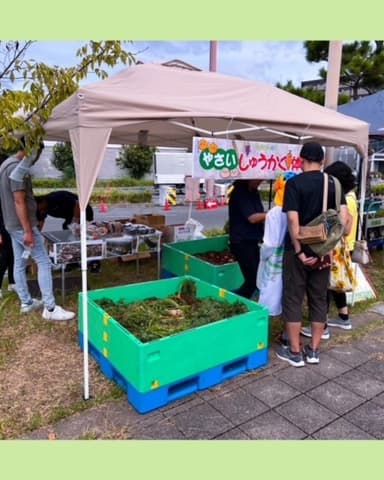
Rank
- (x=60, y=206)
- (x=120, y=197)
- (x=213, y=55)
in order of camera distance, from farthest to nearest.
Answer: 1. (x=120, y=197)
2. (x=213, y=55)
3. (x=60, y=206)

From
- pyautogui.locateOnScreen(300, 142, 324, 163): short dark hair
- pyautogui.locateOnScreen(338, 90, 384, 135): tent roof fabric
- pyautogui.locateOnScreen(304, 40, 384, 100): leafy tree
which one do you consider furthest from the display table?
pyautogui.locateOnScreen(304, 40, 384, 100): leafy tree

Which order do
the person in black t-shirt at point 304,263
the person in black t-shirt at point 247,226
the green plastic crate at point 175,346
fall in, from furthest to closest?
the person in black t-shirt at point 247,226, the person in black t-shirt at point 304,263, the green plastic crate at point 175,346

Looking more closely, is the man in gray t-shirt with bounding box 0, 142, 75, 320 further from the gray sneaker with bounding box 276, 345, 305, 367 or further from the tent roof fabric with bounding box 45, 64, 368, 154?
the gray sneaker with bounding box 276, 345, 305, 367

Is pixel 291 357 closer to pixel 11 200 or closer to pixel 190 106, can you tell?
pixel 190 106

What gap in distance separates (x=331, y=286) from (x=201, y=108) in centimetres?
216

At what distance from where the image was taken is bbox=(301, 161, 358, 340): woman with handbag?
3.55m

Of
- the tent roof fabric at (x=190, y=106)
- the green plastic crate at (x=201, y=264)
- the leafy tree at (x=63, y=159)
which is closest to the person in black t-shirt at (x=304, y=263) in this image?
the tent roof fabric at (x=190, y=106)

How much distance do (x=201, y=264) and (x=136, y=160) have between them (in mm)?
18655

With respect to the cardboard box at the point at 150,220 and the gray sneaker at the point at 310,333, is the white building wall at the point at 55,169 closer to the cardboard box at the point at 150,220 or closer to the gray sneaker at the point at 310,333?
the cardboard box at the point at 150,220

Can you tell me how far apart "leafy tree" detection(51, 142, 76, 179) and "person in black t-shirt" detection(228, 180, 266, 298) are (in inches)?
722

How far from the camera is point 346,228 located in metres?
3.43

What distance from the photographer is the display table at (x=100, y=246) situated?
4523 millimetres

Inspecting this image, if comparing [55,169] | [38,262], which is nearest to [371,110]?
[38,262]

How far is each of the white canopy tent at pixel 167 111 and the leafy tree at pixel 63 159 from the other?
18.0 metres
